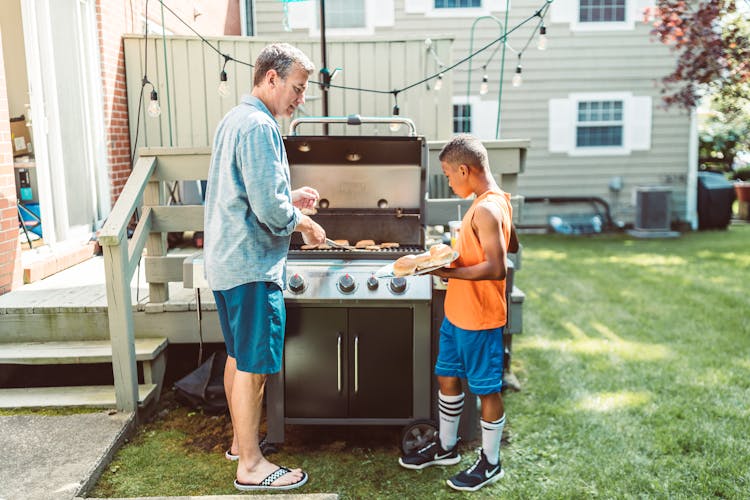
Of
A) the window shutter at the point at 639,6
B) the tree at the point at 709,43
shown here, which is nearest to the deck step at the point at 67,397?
the tree at the point at 709,43

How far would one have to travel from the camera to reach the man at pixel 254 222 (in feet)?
8.27

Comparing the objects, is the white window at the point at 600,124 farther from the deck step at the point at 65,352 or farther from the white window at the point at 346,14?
the deck step at the point at 65,352

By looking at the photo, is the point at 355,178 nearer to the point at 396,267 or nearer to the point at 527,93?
the point at 396,267

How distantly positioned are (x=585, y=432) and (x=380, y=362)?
1158 mm

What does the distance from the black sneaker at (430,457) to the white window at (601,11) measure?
9907 millimetres

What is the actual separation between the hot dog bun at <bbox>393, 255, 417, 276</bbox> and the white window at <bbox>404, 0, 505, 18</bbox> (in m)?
9.00

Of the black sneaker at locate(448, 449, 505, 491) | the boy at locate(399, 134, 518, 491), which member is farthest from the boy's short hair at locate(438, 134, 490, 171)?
the black sneaker at locate(448, 449, 505, 491)

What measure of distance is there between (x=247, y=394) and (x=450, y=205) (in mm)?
1870

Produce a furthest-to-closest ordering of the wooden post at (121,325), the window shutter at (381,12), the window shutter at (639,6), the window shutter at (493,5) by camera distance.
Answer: the window shutter at (639,6) → the window shutter at (493,5) → the window shutter at (381,12) → the wooden post at (121,325)

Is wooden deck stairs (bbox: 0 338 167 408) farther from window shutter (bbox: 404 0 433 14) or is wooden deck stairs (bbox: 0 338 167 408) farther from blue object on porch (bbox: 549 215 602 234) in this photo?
blue object on porch (bbox: 549 215 602 234)

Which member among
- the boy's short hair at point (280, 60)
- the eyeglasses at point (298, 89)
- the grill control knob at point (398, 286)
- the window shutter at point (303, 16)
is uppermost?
the window shutter at point (303, 16)

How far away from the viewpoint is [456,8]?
11.0 meters

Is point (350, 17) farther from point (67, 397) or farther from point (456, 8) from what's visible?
point (67, 397)

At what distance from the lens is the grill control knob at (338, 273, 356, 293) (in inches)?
119
